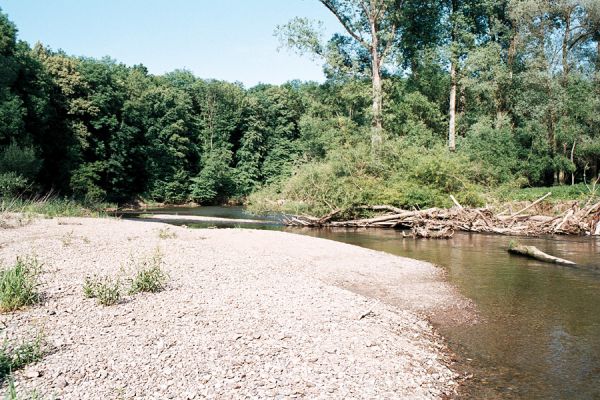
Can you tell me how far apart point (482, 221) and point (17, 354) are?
22.3 meters

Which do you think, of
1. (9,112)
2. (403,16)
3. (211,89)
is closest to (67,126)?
(9,112)

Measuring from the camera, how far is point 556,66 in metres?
38.8

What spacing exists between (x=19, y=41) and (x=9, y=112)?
484 inches

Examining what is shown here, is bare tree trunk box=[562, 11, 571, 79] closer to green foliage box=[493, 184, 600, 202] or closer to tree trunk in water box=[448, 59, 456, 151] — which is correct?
tree trunk in water box=[448, 59, 456, 151]

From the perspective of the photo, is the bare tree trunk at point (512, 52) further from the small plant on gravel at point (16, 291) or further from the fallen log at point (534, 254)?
the small plant on gravel at point (16, 291)

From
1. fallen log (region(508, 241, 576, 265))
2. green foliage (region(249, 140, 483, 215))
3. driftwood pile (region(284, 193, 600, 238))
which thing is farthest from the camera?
A: green foliage (region(249, 140, 483, 215))

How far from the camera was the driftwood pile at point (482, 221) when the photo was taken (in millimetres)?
22016

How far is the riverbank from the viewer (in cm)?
586

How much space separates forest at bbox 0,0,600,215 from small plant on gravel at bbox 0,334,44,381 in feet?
73.7

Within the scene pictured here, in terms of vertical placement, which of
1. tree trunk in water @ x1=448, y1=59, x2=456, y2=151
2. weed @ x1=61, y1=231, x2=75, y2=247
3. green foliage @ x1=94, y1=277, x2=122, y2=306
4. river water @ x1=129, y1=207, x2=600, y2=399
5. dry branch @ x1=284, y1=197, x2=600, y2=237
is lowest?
river water @ x1=129, y1=207, x2=600, y2=399

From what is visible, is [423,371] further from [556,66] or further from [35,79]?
[35,79]

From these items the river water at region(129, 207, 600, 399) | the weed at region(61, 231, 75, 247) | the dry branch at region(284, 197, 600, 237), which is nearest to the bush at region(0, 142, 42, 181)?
the weed at region(61, 231, 75, 247)

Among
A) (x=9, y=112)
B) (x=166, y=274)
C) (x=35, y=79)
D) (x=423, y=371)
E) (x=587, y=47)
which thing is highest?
(x=587, y=47)

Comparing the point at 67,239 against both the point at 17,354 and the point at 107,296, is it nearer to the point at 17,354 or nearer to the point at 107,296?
the point at 107,296
